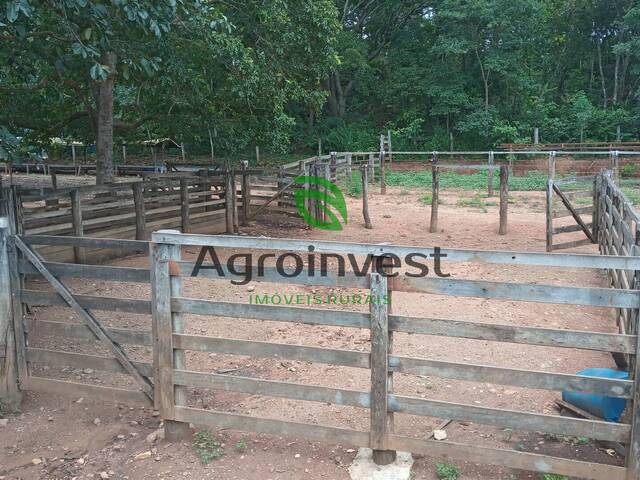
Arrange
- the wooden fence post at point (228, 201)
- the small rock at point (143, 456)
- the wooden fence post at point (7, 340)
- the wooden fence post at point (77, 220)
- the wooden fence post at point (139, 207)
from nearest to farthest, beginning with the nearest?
the small rock at point (143, 456), the wooden fence post at point (7, 340), the wooden fence post at point (77, 220), the wooden fence post at point (139, 207), the wooden fence post at point (228, 201)

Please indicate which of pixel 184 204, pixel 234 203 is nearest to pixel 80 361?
pixel 184 204

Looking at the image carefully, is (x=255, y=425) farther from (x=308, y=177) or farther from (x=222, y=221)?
(x=308, y=177)

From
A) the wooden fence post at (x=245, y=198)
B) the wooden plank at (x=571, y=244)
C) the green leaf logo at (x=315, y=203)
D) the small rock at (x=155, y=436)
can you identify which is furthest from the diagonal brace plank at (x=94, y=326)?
the green leaf logo at (x=315, y=203)

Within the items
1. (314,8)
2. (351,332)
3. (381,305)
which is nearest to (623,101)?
(314,8)

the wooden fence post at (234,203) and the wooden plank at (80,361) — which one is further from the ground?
the wooden fence post at (234,203)

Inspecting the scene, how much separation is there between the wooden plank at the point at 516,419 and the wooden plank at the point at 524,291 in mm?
604

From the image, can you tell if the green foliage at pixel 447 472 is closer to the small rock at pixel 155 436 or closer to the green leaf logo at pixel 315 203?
the small rock at pixel 155 436

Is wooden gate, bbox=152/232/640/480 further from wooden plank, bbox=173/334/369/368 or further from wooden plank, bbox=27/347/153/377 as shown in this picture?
wooden plank, bbox=27/347/153/377

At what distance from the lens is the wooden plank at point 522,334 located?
2965 mm

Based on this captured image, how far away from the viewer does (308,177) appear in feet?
41.5

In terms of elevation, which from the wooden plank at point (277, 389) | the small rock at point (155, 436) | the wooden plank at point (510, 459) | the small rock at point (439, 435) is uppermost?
the wooden plank at point (277, 389)

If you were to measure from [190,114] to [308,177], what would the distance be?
9.05 feet

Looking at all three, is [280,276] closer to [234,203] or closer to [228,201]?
[228,201]

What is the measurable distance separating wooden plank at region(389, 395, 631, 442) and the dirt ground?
1.26 feet
